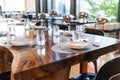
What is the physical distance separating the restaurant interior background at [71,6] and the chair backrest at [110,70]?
13.5 feet

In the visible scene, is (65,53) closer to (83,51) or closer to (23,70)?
(83,51)

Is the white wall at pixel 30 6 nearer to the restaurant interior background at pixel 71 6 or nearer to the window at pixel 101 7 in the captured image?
the restaurant interior background at pixel 71 6

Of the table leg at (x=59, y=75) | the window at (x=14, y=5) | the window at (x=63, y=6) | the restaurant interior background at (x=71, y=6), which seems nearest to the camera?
the table leg at (x=59, y=75)

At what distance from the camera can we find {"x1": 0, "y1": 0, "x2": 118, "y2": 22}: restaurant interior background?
5.13m

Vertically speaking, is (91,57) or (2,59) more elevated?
(91,57)

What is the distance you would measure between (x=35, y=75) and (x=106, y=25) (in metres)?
3.45

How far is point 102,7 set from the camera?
17.5 ft

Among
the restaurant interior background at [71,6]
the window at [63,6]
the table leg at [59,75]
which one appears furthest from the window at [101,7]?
the table leg at [59,75]

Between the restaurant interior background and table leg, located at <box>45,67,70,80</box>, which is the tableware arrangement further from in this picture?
the restaurant interior background

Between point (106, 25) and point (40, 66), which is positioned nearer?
point (40, 66)

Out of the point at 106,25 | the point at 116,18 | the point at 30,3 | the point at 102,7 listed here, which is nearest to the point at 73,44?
the point at 106,25

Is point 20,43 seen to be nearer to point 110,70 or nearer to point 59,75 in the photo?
point 59,75

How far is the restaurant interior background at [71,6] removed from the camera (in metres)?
5.13

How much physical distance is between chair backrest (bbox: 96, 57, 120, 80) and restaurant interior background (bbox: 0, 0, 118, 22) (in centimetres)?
410
